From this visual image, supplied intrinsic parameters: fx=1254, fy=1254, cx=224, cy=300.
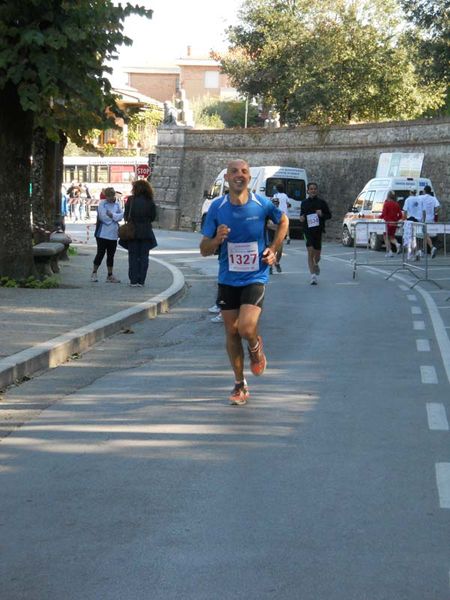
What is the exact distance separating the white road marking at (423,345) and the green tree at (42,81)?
266 inches

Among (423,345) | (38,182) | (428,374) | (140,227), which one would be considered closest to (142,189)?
(140,227)

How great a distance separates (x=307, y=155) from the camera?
55.8 metres

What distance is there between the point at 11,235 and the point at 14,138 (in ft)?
5.01

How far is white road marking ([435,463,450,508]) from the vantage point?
636 centimetres

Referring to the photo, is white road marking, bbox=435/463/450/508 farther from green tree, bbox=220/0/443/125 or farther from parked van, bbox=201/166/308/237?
green tree, bbox=220/0/443/125

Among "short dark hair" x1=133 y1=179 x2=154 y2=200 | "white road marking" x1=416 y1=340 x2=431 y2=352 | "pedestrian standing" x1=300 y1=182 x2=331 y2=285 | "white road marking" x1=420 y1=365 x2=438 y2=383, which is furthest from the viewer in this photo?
"pedestrian standing" x1=300 y1=182 x2=331 y2=285

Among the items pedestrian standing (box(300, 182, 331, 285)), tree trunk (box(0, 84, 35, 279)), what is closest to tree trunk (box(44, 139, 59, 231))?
pedestrian standing (box(300, 182, 331, 285))

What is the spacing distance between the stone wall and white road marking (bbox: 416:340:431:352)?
3103 centimetres

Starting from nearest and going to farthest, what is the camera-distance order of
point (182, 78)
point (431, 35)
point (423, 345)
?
point (423, 345), point (431, 35), point (182, 78)

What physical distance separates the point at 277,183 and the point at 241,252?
38073 mm

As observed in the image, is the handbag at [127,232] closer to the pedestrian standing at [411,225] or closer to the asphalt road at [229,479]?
the pedestrian standing at [411,225]

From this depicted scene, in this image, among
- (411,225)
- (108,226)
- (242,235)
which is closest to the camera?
(242,235)

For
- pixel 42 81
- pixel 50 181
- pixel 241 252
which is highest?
pixel 42 81

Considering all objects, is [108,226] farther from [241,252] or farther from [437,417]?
[437,417]
